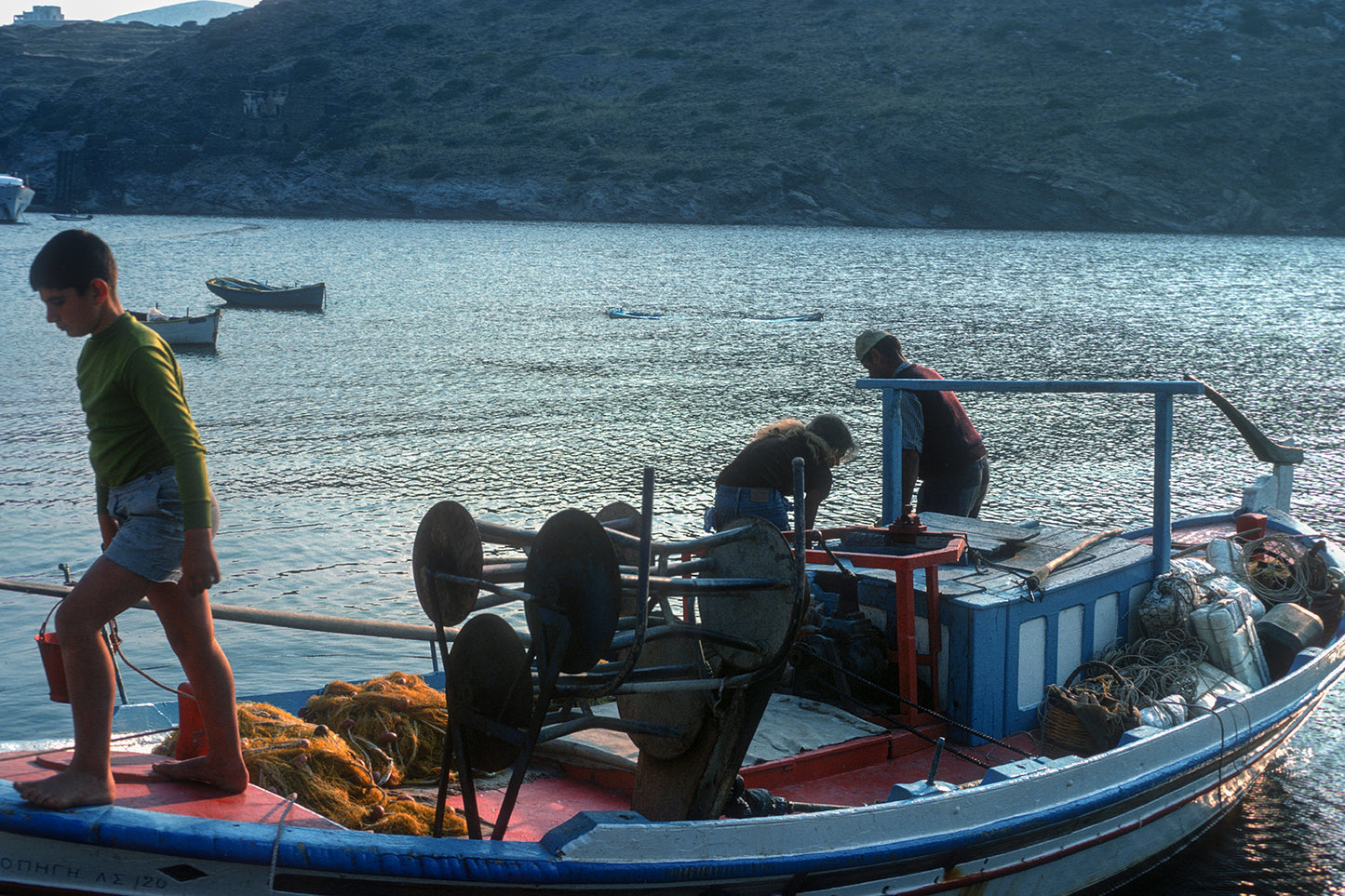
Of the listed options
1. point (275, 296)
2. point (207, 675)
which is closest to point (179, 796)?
point (207, 675)

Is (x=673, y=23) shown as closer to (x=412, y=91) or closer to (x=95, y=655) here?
(x=412, y=91)

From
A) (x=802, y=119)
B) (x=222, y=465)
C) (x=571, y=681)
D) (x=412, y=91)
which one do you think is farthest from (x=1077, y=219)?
(x=571, y=681)

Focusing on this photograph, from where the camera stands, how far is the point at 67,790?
4.40 meters

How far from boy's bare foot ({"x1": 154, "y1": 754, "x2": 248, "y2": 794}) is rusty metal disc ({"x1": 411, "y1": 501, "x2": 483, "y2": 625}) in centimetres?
102

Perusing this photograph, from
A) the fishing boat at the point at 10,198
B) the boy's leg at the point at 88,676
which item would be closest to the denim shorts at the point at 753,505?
the boy's leg at the point at 88,676

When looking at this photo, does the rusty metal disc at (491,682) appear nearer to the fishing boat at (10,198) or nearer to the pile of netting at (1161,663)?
the pile of netting at (1161,663)

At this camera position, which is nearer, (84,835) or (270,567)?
(84,835)

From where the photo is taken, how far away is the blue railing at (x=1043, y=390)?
800 centimetres

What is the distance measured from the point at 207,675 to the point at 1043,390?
5774 mm

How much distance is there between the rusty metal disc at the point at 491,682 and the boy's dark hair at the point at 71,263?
1949mm

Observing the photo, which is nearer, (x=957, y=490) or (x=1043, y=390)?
(x=1043, y=390)

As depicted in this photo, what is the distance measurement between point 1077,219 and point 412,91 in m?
80.7

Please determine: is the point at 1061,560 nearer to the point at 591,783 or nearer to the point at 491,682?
the point at 591,783

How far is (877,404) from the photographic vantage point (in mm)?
27672
